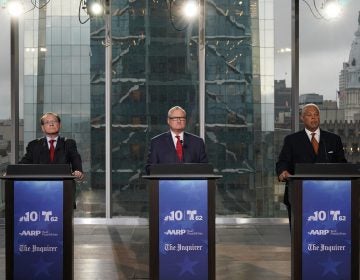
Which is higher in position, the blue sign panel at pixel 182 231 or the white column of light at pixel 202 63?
the white column of light at pixel 202 63

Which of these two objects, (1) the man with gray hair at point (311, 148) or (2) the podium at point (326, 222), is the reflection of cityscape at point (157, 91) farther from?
(2) the podium at point (326, 222)

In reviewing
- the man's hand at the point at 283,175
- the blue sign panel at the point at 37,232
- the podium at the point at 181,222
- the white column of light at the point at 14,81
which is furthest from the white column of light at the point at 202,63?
the blue sign panel at the point at 37,232

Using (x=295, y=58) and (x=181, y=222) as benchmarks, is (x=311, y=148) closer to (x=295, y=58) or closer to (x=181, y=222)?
(x=181, y=222)

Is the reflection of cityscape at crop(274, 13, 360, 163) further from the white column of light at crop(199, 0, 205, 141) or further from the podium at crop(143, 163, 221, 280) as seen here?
the podium at crop(143, 163, 221, 280)

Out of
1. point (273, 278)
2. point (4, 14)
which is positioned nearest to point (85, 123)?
point (4, 14)

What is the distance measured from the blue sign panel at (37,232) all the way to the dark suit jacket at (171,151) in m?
0.89

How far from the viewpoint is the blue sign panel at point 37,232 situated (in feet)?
12.1

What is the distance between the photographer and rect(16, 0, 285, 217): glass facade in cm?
727

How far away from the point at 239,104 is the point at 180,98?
0.76m

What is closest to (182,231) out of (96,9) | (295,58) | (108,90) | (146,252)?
(146,252)

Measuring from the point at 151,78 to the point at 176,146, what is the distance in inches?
125

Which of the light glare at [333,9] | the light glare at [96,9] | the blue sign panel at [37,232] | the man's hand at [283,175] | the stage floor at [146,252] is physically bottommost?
the stage floor at [146,252]

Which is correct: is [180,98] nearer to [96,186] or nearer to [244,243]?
[96,186]

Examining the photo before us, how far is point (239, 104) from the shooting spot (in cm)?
736
